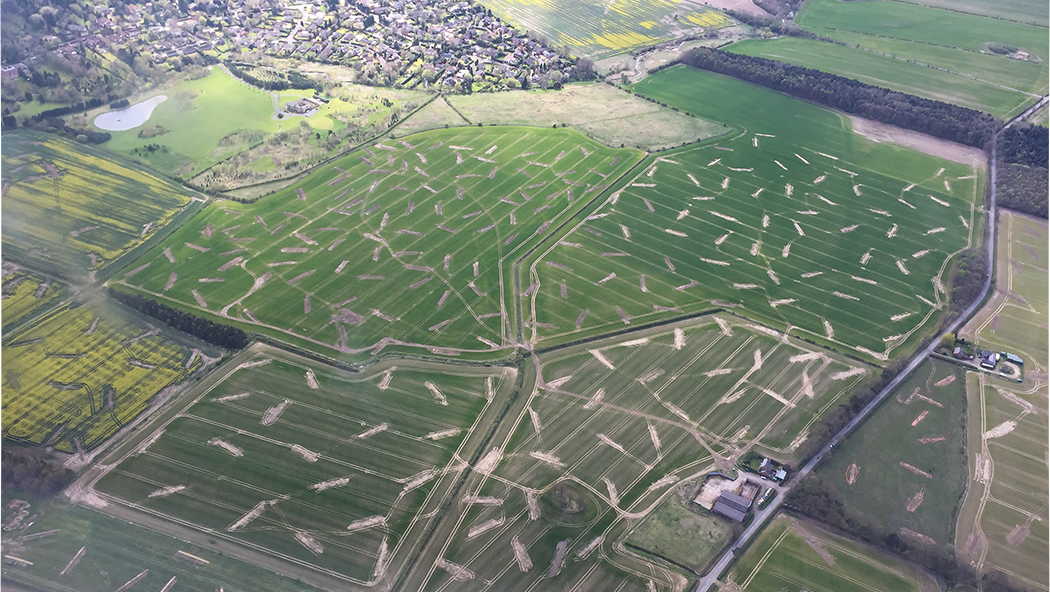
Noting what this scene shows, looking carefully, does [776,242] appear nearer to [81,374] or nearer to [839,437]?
[839,437]

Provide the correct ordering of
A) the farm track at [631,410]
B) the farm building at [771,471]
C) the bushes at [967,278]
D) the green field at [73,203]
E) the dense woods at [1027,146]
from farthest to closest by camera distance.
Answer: the dense woods at [1027,146] < the green field at [73,203] < the bushes at [967,278] < the farm building at [771,471] < the farm track at [631,410]

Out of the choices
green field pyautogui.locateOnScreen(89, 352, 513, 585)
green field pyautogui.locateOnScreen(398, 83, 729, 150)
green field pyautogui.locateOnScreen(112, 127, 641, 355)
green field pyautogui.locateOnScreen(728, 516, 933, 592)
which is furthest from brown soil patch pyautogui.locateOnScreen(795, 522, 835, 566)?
green field pyautogui.locateOnScreen(398, 83, 729, 150)

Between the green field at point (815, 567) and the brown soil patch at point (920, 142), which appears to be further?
the brown soil patch at point (920, 142)

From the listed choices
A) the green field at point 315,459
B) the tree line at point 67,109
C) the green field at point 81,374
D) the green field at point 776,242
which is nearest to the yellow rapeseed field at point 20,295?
the green field at point 81,374

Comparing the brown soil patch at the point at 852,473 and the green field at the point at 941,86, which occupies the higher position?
the green field at the point at 941,86

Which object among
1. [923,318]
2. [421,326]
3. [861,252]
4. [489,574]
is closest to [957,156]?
[861,252]

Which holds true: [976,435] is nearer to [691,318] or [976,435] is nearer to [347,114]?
[691,318]

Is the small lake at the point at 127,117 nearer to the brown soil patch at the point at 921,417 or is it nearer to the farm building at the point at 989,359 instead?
the brown soil patch at the point at 921,417
